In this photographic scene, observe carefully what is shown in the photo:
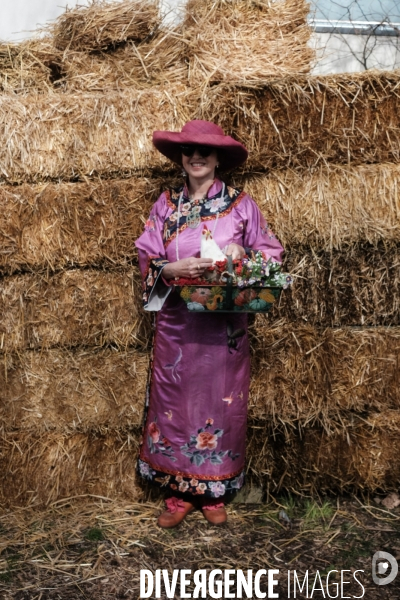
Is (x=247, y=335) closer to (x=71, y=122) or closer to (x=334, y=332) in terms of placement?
(x=334, y=332)

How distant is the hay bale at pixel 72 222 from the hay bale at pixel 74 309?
80mm

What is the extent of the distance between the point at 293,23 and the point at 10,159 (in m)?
1.74

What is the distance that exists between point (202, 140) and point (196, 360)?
1.09 meters

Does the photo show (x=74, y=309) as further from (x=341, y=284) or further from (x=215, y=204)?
(x=341, y=284)

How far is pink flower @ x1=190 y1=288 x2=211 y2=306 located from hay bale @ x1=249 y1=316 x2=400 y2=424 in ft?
2.07

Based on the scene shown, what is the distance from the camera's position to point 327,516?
3.64 m

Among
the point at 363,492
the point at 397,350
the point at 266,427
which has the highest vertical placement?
the point at 397,350

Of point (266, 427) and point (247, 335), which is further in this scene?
point (266, 427)

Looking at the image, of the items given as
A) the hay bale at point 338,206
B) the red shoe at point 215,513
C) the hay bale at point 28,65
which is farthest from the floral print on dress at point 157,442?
the hay bale at point 28,65

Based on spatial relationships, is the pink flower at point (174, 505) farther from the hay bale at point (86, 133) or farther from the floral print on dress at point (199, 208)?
the hay bale at point (86, 133)

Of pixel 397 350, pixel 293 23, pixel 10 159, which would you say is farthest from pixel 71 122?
pixel 397 350

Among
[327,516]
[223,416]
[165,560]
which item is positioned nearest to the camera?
[165,560]

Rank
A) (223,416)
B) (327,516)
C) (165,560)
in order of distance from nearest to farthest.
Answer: (165,560)
(223,416)
(327,516)

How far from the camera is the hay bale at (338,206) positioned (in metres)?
3.51
